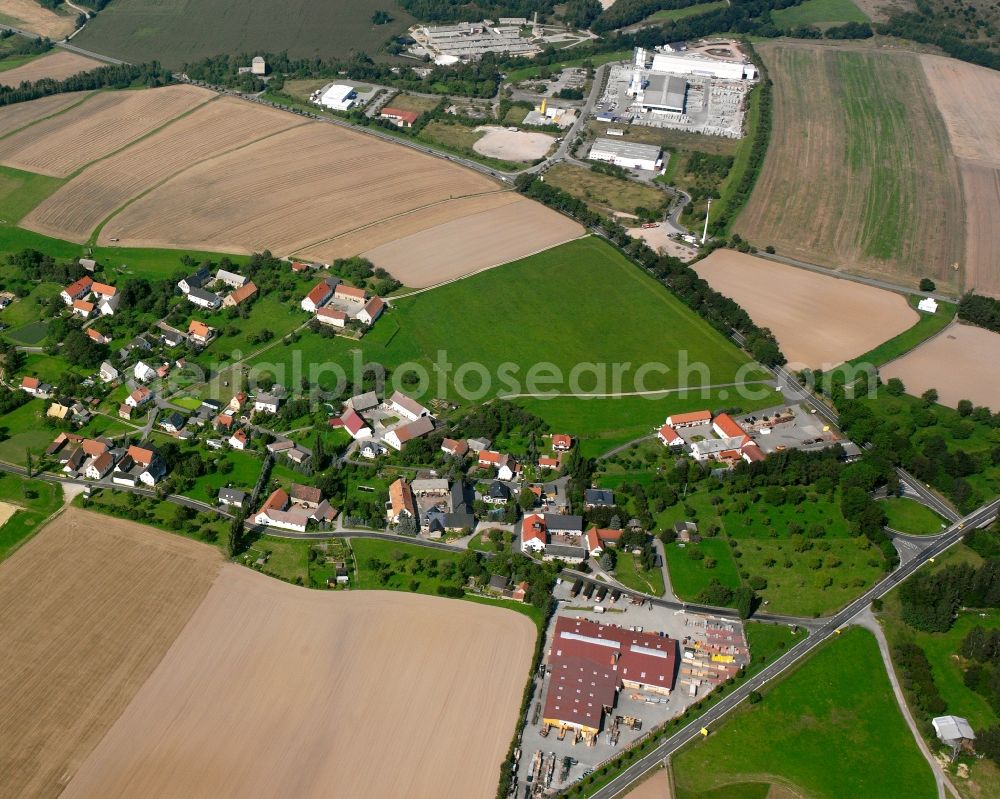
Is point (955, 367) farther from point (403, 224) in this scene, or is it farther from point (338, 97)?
point (338, 97)

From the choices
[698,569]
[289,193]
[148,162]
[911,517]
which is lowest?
[698,569]

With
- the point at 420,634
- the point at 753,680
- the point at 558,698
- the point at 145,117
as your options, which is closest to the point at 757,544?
the point at 753,680

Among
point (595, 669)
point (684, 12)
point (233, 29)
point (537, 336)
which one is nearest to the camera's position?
point (595, 669)

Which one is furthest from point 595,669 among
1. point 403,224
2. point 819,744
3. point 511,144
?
point 511,144

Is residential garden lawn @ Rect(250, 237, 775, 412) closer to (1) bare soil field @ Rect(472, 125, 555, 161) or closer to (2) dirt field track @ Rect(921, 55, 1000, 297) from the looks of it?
(1) bare soil field @ Rect(472, 125, 555, 161)

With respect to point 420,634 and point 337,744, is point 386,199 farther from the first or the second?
point 337,744

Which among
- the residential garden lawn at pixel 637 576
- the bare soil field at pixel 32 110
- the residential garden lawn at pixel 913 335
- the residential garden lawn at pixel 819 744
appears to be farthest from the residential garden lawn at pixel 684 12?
the residential garden lawn at pixel 819 744
